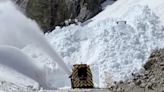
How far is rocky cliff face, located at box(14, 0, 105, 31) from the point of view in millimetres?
34906

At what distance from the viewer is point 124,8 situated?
→ 1228 inches

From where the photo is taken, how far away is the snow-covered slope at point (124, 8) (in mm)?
28284

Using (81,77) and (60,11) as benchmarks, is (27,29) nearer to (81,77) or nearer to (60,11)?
(81,77)

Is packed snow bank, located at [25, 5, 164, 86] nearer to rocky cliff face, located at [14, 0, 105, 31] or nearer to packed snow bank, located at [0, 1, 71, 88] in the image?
packed snow bank, located at [0, 1, 71, 88]

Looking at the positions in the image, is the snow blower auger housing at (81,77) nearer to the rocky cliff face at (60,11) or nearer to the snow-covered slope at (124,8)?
the snow-covered slope at (124,8)

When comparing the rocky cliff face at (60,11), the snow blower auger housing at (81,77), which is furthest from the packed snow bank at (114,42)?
the rocky cliff face at (60,11)

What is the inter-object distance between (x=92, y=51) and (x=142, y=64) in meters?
4.85

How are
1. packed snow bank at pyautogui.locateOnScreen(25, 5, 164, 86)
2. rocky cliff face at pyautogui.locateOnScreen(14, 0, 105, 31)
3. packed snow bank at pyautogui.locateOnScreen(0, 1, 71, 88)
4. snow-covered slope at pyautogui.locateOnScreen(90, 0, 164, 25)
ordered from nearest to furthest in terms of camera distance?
1. packed snow bank at pyautogui.locateOnScreen(25, 5, 164, 86)
2. packed snow bank at pyautogui.locateOnScreen(0, 1, 71, 88)
3. snow-covered slope at pyautogui.locateOnScreen(90, 0, 164, 25)
4. rocky cliff face at pyautogui.locateOnScreen(14, 0, 105, 31)

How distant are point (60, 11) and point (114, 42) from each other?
13.0m

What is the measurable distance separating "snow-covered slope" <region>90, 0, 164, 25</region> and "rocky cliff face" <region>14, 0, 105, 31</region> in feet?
5.92

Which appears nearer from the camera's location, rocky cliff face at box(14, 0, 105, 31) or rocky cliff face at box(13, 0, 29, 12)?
rocky cliff face at box(14, 0, 105, 31)

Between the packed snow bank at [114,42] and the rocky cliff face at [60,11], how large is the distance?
5.57 metres

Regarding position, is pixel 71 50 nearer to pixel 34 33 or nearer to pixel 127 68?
pixel 34 33

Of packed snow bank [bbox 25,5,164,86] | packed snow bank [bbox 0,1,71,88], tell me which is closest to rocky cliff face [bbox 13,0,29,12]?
packed snow bank [bbox 25,5,164,86]
